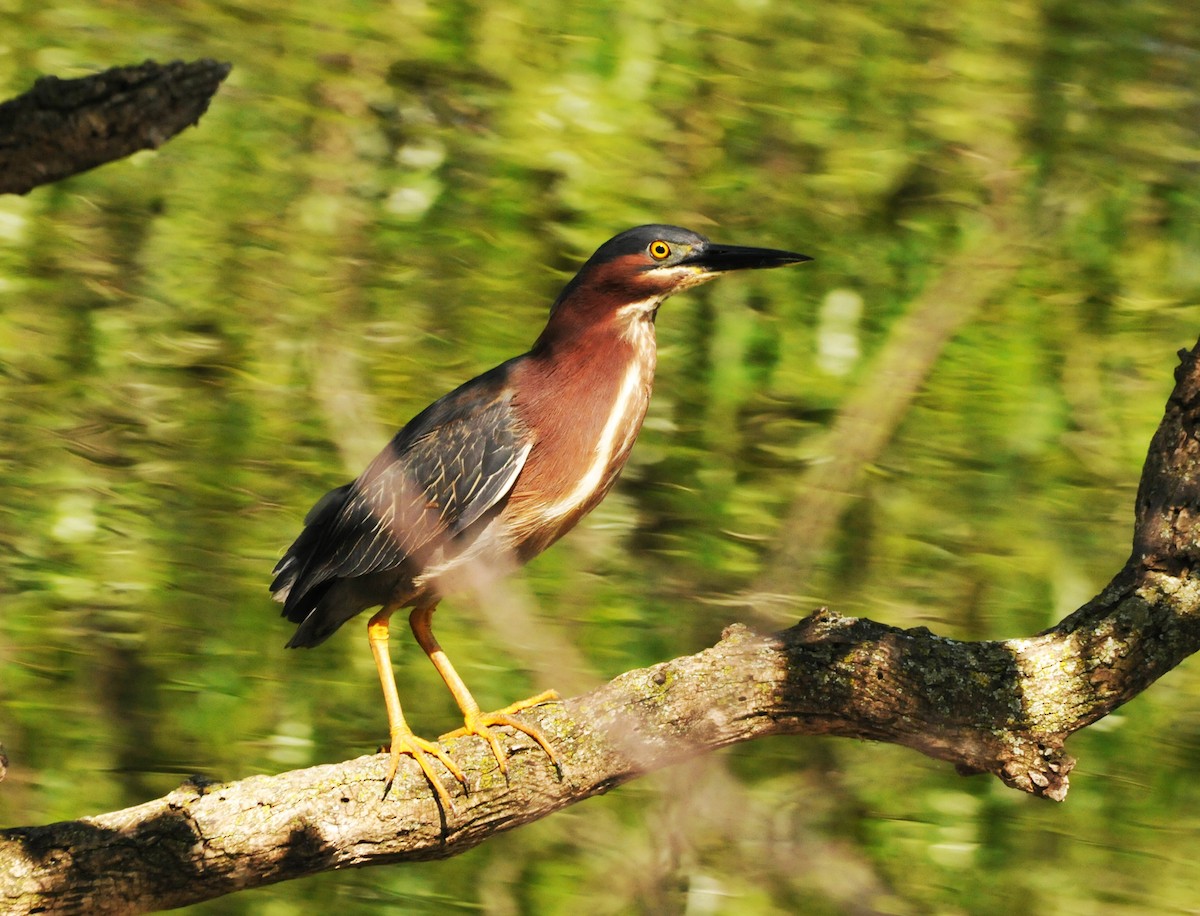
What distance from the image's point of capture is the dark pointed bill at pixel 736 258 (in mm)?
3395

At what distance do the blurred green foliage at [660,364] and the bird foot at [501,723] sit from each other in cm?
94

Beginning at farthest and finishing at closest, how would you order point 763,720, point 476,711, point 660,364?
point 660,364, point 476,711, point 763,720

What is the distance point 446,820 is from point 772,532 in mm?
1956

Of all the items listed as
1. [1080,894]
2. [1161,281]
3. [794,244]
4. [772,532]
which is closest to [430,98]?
[794,244]

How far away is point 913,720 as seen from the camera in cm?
265

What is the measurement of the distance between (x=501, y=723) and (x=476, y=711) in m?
0.20

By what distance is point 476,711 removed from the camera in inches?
128

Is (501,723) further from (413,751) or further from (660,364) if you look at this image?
(660,364)

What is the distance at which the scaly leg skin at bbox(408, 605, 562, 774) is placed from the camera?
2.79 metres

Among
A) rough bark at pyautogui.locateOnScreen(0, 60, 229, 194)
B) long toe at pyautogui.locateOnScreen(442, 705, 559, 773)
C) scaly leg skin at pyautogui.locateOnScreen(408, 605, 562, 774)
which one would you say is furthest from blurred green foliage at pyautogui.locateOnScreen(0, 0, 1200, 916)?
rough bark at pyautogui.locateOnScreen(0, 60, 229, 194)

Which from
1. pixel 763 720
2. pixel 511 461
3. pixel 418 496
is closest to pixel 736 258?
pixel 511 461

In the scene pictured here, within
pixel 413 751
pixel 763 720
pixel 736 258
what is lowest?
pixel 413 751

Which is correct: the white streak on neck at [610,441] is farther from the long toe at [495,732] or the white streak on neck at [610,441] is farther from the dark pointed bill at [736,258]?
the long toe at [495,732]

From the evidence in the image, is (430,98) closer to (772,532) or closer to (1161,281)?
(772,532)
